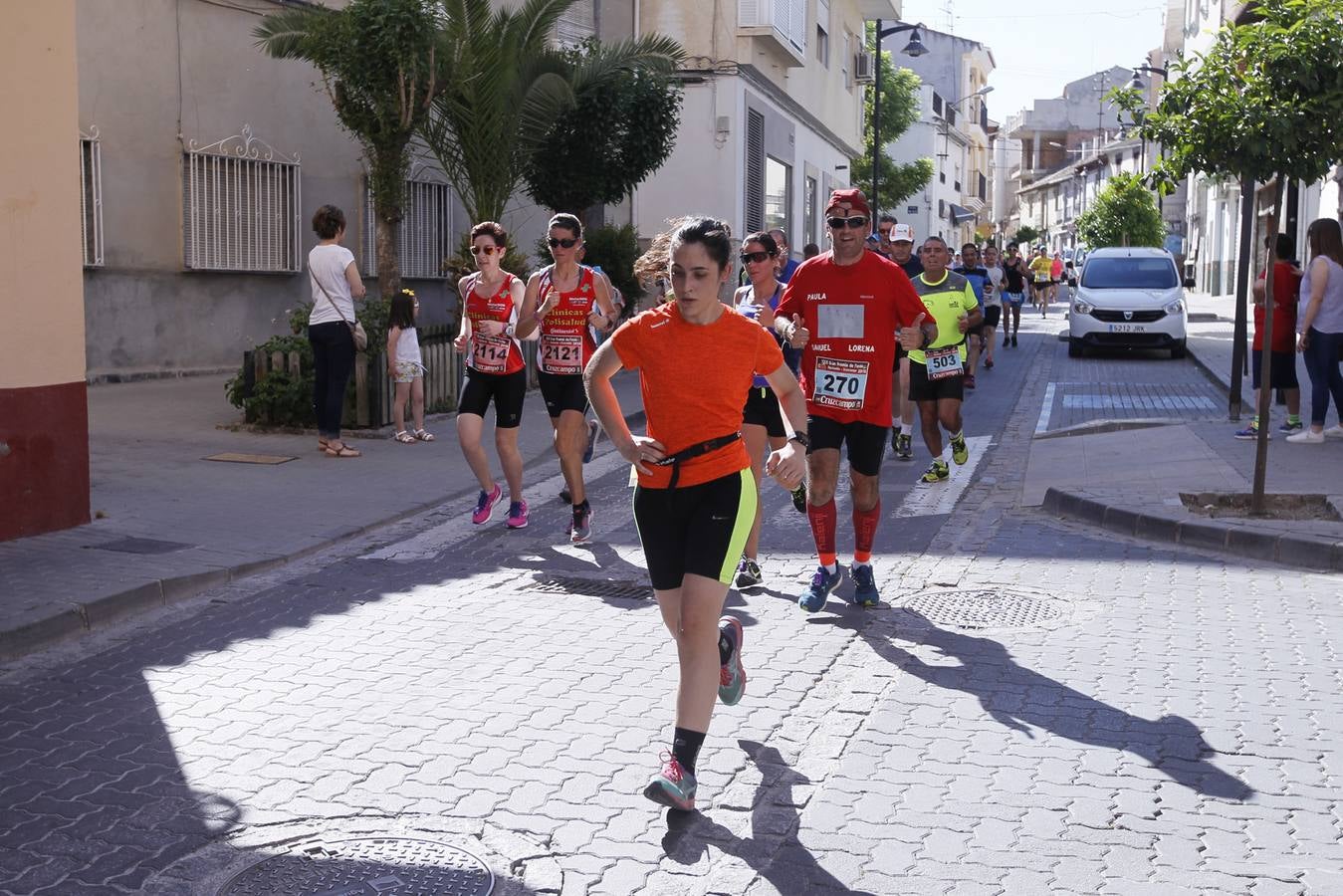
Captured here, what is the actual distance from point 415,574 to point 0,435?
237 centimetres

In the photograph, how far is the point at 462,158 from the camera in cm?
1834

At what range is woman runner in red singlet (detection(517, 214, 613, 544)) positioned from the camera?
8.95m

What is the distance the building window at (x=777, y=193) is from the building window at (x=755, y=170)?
2.05 ft

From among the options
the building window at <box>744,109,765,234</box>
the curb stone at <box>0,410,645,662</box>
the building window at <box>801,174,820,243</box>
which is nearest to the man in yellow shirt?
the curb stone at <box>0,410,645,662</box>

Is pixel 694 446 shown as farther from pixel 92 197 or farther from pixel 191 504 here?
pixel 92 197

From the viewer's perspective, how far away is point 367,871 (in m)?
4.04

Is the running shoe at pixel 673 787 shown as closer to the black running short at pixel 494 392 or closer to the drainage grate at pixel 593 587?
the drainage grate at pixel 593 587

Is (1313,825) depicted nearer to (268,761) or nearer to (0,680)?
(268,761)

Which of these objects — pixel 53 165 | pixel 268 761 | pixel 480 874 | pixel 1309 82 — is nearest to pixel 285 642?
pixel 268 761

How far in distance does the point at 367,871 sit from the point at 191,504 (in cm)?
627

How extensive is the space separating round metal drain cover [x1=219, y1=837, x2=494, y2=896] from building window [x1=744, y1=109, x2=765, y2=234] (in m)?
22.6

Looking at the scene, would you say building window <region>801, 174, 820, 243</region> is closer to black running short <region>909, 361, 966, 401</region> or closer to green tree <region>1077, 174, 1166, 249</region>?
green tree <region>1077, 174, 1166, 249</region>

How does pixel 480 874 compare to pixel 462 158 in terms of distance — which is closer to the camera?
pixel 480 874

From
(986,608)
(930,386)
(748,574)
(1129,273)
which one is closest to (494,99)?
(930,386)
